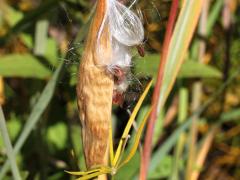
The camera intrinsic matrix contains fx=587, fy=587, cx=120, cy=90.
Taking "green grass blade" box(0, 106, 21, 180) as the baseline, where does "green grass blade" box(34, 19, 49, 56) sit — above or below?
above

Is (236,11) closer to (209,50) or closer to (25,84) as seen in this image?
(209,50)

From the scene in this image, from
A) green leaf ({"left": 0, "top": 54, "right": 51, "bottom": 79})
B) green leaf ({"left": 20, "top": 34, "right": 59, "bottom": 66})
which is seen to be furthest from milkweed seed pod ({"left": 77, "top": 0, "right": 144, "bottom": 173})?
green leaf ({"left": 20, "top": 34, "right": 59, "bottom": 66})

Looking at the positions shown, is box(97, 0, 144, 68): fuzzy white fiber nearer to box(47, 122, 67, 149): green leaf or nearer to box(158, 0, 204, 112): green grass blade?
box(158, 0, 204, 112): green grass blade

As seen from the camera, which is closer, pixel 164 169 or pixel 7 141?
pixel 7 141

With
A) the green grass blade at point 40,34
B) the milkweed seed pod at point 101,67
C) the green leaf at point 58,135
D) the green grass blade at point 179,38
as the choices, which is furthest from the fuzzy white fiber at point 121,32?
the green leaf at point 58,135

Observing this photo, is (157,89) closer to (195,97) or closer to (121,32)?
(121,32)

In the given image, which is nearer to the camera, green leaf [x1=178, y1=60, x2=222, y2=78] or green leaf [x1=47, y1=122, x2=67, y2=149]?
green leaf [x1=178, y1=60, x2=222, y2=78]

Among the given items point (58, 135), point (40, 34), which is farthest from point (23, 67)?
point (58, 135)

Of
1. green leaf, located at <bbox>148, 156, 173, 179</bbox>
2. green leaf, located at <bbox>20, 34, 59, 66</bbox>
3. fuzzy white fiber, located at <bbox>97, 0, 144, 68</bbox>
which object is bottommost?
green leaf, located at <bbox>148, 156, 173, 179</bbox>

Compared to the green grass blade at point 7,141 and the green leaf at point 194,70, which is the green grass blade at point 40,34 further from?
the green grass blade at point 7,141
